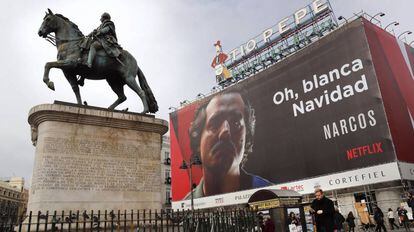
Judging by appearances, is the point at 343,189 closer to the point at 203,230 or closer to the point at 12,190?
the point at 203,230

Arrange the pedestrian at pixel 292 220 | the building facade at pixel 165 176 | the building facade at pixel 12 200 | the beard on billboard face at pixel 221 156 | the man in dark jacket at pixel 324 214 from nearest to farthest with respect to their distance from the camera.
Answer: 1. the building facade at pixel 12 200
2. the man in dark jacket at pixel 324 214
3. the pedestrian at pixel 292 220
4. the beard on billboard face at pixel 221 156
5. the building facade at pixel 165 176

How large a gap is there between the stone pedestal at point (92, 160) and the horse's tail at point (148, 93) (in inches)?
38.4

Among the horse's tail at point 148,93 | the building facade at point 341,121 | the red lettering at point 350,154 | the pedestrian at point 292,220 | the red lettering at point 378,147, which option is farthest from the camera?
the red lettering at point 350,154

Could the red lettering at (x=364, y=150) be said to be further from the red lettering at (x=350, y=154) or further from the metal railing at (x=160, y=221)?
the metal railing at (x=160, y=221)

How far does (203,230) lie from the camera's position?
8.28 meters

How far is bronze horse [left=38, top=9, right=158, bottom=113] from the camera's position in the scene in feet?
30.8

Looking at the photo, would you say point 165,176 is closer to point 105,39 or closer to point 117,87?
point 117,87

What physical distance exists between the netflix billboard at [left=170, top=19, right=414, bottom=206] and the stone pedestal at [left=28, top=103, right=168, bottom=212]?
2307 cm

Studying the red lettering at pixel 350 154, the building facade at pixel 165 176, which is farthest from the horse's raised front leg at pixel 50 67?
the building facade at pixel 165 176

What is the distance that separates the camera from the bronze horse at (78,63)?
30.8 ft

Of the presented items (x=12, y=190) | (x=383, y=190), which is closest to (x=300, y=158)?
(x=383, y=190)

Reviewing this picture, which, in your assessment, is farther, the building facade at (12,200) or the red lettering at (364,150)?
the red lettering at (364,150)

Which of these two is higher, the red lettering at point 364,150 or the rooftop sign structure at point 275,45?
the rooftop sign structure at point 275,45

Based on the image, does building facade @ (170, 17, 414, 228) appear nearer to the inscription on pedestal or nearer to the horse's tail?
the horse's tail
